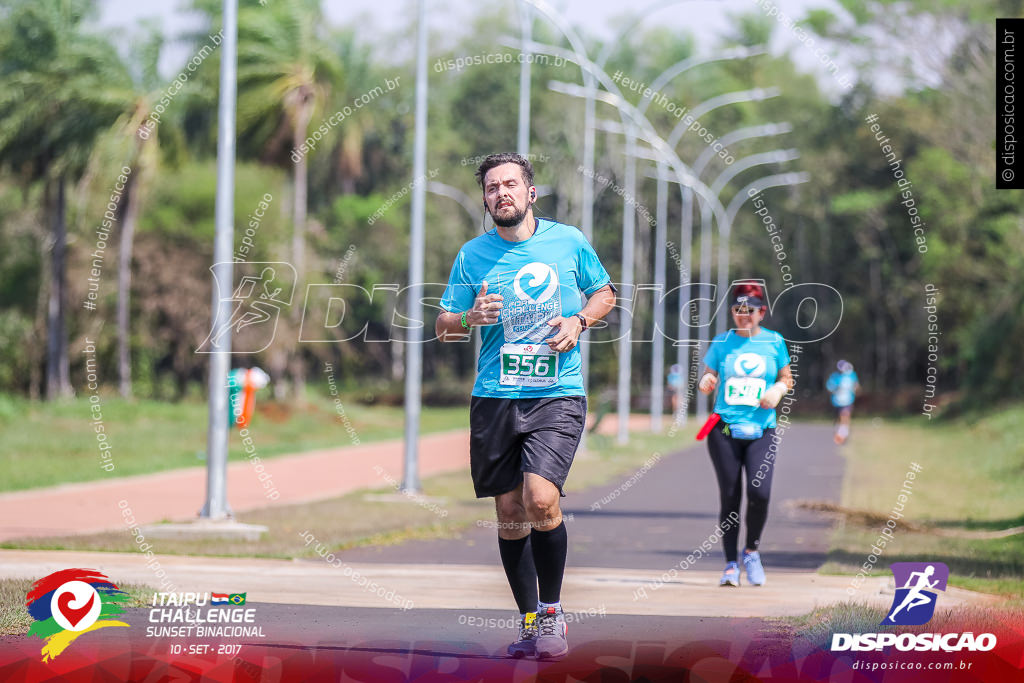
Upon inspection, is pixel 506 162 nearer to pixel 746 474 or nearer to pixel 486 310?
pixel 486 310

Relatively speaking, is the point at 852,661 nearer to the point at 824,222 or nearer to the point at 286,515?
the point at 286,515

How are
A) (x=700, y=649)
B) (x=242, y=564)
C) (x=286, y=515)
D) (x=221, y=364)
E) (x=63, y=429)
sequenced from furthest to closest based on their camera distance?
1. (x=63, y=429)
2. (x=286, y=515)
3. (x=221, y=364)
4. (x=242, y=564)
5. (x=700, y=649)

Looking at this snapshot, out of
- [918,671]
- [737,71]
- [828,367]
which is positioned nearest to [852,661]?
[918,671]

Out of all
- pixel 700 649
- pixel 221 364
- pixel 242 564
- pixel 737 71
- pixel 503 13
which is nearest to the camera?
pixel 700 649

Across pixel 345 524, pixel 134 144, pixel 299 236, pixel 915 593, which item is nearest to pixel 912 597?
pixel 915 593

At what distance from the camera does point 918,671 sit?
6.32 metres

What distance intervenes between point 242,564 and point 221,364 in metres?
2.96

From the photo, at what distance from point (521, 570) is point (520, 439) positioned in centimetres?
58

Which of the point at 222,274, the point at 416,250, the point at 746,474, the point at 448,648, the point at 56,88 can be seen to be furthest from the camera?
the point at 56,88

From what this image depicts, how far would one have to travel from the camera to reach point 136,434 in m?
27.8

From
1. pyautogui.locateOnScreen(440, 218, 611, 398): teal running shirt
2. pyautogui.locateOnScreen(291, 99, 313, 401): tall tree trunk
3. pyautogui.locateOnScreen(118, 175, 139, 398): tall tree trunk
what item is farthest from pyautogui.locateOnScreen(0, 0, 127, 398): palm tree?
pyautogui.locateOnScreen(440, 218, 611, 398): teal running shirt

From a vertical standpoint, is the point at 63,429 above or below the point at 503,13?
below

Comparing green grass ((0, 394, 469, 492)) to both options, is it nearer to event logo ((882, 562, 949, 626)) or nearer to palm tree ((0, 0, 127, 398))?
palm tree ((0, 0, 127, 398))

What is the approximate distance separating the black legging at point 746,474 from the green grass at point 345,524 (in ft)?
11.2
